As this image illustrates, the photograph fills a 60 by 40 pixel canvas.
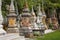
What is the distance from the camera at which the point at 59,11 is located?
1960 inches

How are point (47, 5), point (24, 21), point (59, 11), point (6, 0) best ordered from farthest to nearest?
point (59, 11) → point (47, 5) → point (6, 0) → point (24, 21)

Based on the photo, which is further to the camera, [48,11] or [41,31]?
[48,11]

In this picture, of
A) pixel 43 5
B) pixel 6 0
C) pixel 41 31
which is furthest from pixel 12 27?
pixel 43 5

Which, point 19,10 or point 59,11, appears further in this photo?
point 59,11

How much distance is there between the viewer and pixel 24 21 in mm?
23906

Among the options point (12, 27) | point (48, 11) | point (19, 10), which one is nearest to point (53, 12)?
point (48, 11)

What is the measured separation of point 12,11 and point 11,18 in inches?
42.6

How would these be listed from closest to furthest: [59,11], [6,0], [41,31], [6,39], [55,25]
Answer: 1. [6,39]
2. [41,31]
3. [6,0]
4. [55,25]
5. [59,11]

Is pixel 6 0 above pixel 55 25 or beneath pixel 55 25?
above

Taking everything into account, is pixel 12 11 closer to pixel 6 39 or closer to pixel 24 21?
pixel 24 21

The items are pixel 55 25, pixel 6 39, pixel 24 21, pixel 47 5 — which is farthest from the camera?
pixel 47 5

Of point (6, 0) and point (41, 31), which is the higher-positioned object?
point (6, 0)

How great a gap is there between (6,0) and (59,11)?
65.8ft

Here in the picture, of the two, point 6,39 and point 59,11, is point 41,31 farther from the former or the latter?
point 59,11
